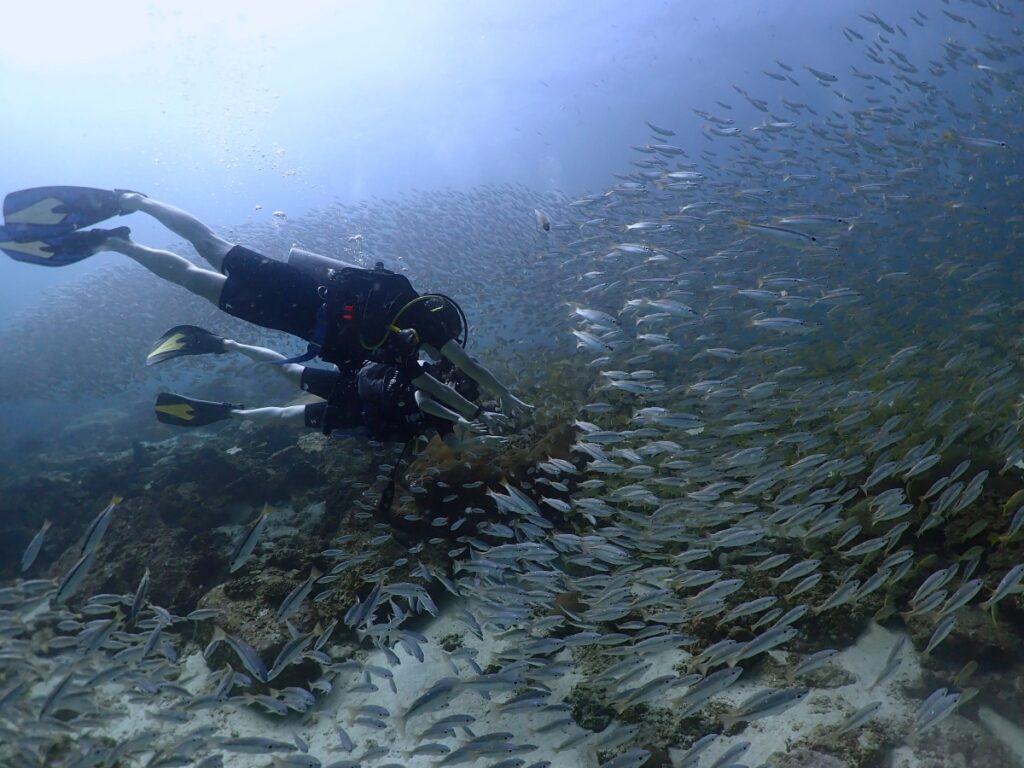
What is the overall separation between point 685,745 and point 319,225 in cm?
2279

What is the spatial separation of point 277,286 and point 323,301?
60 cm

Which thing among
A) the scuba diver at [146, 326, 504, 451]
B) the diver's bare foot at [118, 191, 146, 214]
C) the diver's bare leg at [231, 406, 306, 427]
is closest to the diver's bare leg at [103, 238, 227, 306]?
the diver's bare foot at [118, 191, 146, 214]

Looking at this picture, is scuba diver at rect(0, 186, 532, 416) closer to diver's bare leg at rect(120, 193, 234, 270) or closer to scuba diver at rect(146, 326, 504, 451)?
diver's bare leg at rect(120, 193, 234, 270)

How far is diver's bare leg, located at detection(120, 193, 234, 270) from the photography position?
21.3 ft

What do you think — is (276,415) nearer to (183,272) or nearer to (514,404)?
(183,272)

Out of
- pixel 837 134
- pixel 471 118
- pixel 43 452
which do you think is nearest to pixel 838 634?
pixel 837 134

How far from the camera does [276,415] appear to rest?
7.98 m

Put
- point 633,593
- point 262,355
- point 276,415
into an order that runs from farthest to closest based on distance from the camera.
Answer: point 276,415, point 262,355, point 633,593

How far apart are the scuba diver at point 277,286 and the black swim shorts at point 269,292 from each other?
11mm

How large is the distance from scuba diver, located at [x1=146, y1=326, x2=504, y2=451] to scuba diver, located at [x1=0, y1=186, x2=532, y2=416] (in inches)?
8.6

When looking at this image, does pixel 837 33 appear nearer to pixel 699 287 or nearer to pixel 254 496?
pixel 699 287

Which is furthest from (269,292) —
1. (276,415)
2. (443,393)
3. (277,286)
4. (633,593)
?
(633,593)

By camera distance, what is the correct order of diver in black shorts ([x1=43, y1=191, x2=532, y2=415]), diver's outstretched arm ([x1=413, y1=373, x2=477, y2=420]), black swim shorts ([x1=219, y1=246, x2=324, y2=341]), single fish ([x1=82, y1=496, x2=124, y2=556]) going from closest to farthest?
single fish ([x1=82, y1=496, x2=124, y2=556]) < diver in black shorts ([x1=43, y1=191, x2=532, y2=415]) < diver's outstretched arm ([x1=413, y1=373, x2=477, y2=420]) < black swim shorts ([x1=219, y1=246, x2=324, y2=341])

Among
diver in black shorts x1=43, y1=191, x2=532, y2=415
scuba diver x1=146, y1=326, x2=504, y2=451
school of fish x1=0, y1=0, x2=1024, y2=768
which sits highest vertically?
diver in black shorts x1=43, y1=191, x2=532, y2=415
